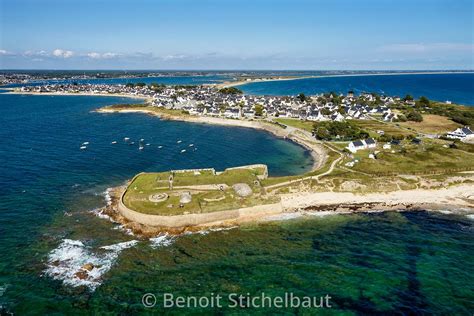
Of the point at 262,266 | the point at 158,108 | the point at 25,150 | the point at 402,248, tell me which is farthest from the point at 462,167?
the point at 158,108

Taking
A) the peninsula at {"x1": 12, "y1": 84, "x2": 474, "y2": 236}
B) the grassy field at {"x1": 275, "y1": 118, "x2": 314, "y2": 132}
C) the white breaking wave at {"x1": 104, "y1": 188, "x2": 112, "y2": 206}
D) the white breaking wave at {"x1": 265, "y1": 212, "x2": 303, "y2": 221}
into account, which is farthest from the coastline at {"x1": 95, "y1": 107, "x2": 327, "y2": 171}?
the white breaking wave at {"x1": 104, "y1": 188, "x2": 112, "y2": 206}

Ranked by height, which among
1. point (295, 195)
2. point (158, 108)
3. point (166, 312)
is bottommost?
point (166, 312)

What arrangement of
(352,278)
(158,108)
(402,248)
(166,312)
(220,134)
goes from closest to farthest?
(166,312) → (352,278) → (402,248) → (220,134) → (158,108)

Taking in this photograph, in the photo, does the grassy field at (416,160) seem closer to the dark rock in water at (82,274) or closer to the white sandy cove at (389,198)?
the white sandy cove at (389,198)

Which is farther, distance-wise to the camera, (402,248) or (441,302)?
(402,248)

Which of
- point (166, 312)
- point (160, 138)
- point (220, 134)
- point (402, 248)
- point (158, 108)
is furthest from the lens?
point (158, 108)

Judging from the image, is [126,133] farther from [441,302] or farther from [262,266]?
[441,302]

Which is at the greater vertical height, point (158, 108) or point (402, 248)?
point (158, 108)
